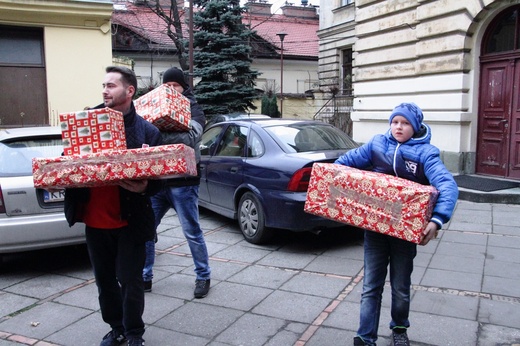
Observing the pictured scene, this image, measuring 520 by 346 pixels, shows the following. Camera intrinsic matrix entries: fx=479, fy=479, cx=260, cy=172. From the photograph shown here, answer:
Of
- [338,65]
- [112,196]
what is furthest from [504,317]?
[338,65]

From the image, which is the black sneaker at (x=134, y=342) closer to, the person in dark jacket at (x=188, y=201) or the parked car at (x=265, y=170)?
the person in dark jacket at (x=188, y=201)

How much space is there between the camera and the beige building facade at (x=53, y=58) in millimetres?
12414

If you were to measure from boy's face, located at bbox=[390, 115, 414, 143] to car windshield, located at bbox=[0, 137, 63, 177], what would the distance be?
3.79 m

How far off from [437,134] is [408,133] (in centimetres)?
905

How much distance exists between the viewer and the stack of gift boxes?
2.86m

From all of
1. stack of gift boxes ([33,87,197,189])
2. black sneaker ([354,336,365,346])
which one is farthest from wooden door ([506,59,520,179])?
stack of gift boxes ([33,87,197,189])

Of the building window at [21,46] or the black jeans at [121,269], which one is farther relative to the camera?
the building window at [21,46]

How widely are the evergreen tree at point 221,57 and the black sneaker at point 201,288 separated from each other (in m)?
14.3

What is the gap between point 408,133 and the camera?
10.1 ft

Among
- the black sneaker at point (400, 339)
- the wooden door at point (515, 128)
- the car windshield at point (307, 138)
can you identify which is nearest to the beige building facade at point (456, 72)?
the wooden door at point (515, 128)

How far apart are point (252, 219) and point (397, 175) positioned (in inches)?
132

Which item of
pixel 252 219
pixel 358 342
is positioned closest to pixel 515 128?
pixel 252 219

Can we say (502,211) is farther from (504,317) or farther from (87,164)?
(87,164)

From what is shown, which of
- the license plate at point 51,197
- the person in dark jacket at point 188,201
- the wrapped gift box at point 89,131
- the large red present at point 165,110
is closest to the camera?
the wrapped gift box at point 89,131
